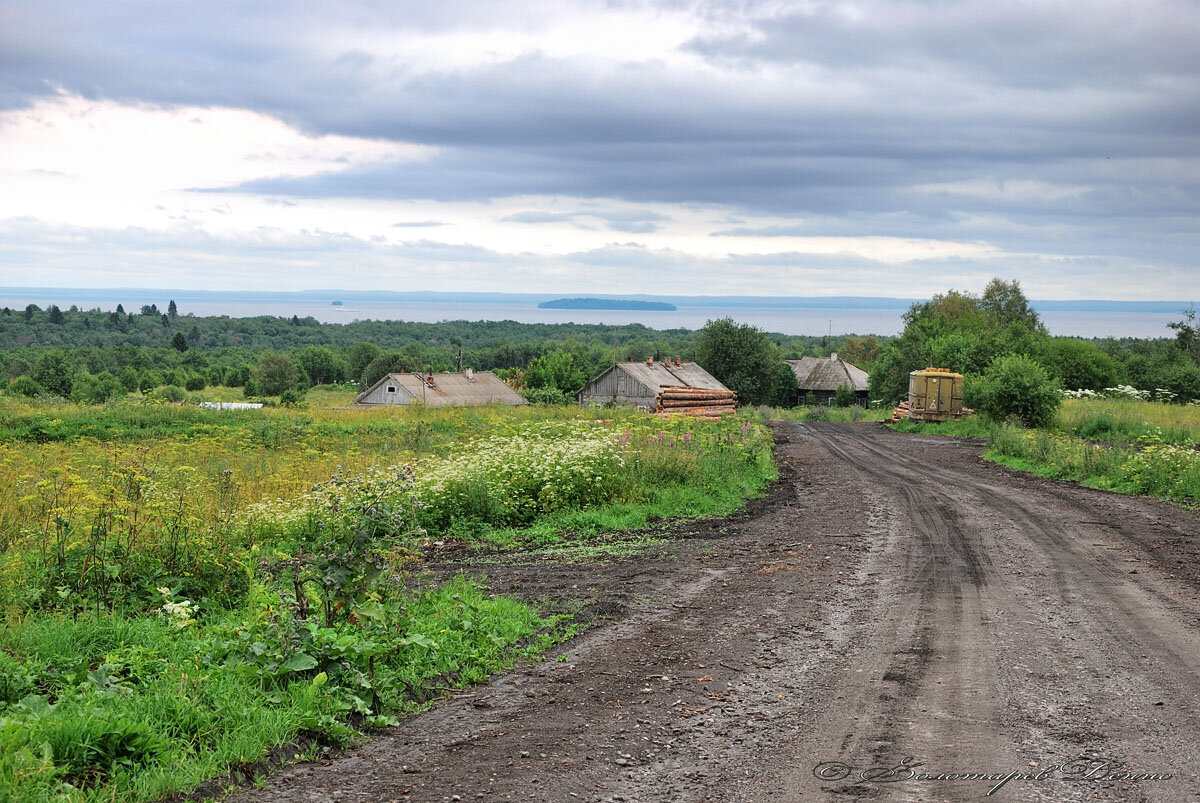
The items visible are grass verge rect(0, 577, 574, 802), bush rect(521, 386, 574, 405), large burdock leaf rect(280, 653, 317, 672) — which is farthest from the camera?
bush rect(521, 386, 574, 405)

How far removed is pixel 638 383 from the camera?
2158 inches

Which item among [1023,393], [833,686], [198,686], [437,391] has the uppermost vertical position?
[1023,393]

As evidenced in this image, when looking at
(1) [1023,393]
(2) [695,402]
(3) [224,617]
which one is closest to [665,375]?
(2) [695,402]

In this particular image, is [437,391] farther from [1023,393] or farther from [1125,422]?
[1125,422]

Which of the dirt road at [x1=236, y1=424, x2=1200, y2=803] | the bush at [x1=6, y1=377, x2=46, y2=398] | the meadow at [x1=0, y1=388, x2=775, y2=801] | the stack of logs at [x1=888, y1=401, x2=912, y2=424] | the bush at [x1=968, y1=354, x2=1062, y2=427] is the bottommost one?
the bush at [x1=6, y1=377, x2=46, y2=398]

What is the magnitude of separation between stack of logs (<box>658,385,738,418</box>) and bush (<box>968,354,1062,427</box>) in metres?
11.9

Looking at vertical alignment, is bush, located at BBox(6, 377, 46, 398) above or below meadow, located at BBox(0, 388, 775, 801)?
below

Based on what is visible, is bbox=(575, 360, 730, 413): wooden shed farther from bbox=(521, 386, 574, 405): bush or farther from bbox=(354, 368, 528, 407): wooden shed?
bbox=(521, 386, 574, 405): bush

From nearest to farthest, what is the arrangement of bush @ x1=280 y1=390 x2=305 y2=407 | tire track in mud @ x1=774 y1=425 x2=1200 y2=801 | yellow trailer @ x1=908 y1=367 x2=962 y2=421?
tire track in mud @ x1=774 y1=425 x2=1200 y2=801
yellow trailer @ x1=908 y1=367 x2=962 y2=421
bush @ x1=280 y1=390 x2=305 y2=407

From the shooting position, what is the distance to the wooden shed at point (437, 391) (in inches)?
2554

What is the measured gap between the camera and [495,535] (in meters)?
11.6

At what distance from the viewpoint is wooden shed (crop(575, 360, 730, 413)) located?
54.3 metres


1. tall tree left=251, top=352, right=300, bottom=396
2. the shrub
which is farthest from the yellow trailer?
tall tree left=251, top=352, right=300, bottom=396

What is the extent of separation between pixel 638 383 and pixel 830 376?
34.7 meters
